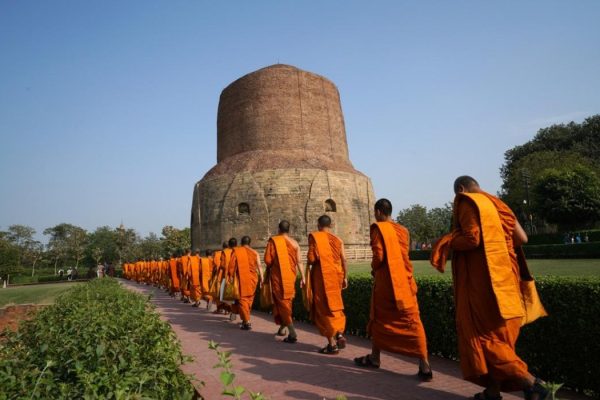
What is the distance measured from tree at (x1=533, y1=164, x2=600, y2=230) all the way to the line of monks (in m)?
29.2

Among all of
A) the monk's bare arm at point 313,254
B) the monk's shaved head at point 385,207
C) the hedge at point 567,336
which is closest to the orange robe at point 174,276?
the monk's bare arm at point 313,254

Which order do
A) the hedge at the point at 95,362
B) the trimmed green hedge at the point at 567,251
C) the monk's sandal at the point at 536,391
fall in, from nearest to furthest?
the hedge at the point at 95,362
the monk's sandal at the point at 536,391
the trimmed green hedge at the point at 567,251

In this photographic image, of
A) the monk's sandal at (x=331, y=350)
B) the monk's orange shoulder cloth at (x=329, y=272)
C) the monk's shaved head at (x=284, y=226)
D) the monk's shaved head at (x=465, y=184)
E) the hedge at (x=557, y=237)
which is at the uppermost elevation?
the hedge at (x=557, y=237)

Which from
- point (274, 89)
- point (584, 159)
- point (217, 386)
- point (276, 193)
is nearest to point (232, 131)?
point (274, 89)

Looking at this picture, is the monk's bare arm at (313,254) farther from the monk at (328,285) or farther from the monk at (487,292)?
the monk at (487,292)

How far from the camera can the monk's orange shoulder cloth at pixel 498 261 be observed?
3.11m

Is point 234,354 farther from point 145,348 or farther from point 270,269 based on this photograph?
point 145,348

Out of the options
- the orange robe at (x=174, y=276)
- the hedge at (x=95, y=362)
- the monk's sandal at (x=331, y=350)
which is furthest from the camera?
the orange robe at (x=174, y=276)

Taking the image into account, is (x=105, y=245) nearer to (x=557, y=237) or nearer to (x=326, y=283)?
(x=557, y=237)

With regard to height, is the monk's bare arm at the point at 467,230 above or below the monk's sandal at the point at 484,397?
above

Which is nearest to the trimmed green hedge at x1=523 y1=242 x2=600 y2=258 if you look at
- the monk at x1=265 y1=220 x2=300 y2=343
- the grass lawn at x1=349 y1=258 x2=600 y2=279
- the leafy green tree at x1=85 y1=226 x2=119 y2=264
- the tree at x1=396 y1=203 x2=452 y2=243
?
the grass lawn at x1=349 y1=258 x2=600 y2=279

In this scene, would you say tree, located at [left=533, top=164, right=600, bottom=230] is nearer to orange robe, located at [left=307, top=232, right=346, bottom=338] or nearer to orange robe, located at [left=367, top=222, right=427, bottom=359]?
orange robe, located at [left=307, top=232, right=346, bottom=338]

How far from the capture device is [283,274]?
634 cm

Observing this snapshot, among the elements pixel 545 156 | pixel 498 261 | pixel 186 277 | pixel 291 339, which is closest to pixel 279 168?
pixel 186 277
